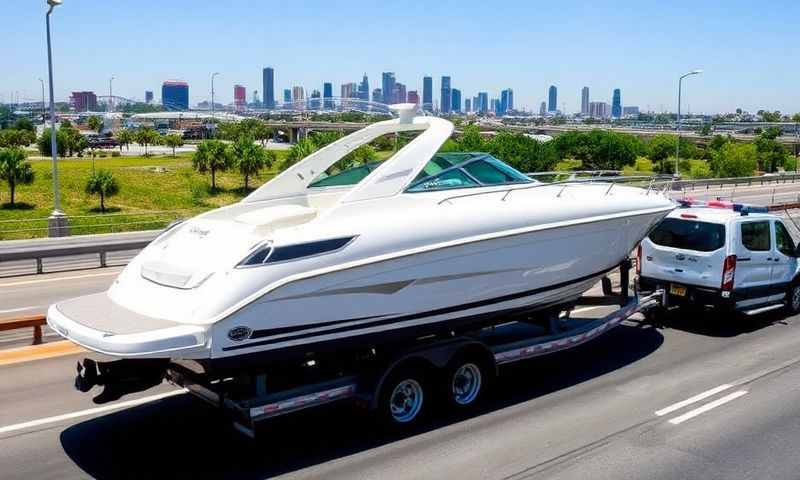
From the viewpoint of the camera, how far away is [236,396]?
23.9 feet

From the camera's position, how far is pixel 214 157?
58281mm

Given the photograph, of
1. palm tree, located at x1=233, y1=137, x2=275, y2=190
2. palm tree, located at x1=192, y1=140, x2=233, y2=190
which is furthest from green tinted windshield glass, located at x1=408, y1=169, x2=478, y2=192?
palm tree, located at x1=192, y1=140, x2=233, y2=190

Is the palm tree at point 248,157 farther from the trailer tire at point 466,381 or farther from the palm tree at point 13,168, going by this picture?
the trailer tire at point 466,381

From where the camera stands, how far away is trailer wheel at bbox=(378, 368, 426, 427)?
25.0 feet

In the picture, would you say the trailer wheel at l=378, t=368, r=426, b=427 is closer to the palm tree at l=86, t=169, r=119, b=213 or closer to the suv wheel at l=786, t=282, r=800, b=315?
the suv wheel at l=786, t=282, r=800, b=315

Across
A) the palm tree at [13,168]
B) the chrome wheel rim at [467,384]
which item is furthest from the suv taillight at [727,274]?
the palm tree at [13,168]

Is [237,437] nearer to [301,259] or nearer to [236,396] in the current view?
[236,396]

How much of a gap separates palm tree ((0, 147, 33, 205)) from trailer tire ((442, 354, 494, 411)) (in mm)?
46694

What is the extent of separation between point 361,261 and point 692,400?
4.26 meters

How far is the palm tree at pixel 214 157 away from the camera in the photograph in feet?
191

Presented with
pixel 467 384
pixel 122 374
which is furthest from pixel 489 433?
pixel 122 374

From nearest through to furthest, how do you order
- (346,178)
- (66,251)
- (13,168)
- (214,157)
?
(346,178), (66,251), (13,168), (214,157)

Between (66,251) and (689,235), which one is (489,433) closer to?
(689,235)

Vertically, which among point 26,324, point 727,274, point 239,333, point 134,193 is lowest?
point 134,193
